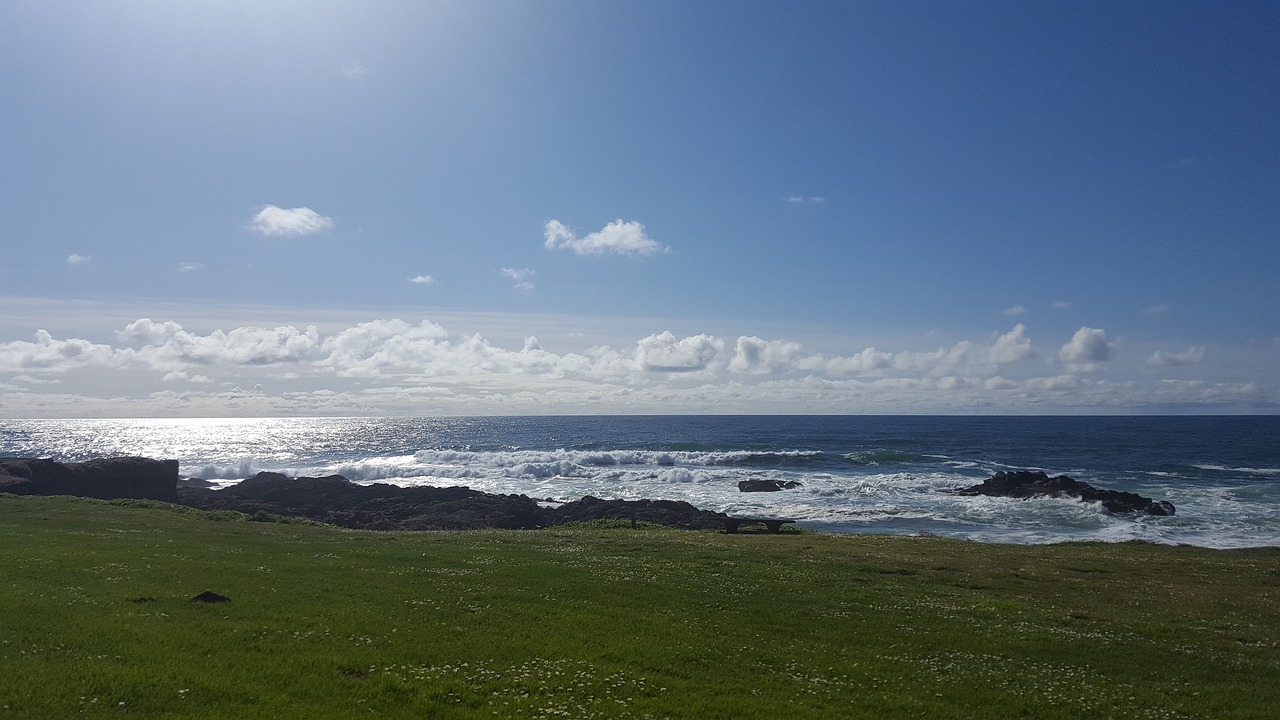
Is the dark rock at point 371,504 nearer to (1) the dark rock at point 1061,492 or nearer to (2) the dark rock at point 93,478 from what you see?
(2) the dark rock at point 93,478

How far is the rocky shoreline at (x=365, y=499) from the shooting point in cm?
5097

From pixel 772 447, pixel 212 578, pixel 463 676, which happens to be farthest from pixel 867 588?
pixel 772 447

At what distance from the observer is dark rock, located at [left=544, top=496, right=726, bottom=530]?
52.8m

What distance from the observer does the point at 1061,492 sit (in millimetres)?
68000

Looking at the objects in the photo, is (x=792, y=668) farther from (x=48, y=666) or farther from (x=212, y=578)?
(x=212, y=578)

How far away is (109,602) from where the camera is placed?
1561 cm

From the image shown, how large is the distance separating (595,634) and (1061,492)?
67.2 meters

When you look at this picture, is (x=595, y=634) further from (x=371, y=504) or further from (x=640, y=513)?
(x=371, y=504)

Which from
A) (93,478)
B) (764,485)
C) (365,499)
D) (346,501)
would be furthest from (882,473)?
(93,478)

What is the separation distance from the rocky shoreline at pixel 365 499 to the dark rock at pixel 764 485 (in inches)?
766

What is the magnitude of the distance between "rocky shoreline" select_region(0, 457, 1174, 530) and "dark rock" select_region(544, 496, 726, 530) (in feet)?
0.26

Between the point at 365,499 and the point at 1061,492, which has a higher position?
the point at 1061,492

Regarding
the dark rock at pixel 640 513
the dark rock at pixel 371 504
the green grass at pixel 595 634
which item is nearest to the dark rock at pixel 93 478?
the dark rock at pixel 371 504

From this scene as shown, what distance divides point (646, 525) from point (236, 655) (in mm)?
35946
